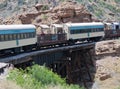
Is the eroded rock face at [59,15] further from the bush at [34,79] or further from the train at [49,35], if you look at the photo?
the bush at [34,79]

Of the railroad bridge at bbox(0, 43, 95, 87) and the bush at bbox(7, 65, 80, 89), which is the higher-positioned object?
the bush at bbox(7, 65, 80, 89)

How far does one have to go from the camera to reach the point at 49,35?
43.2m

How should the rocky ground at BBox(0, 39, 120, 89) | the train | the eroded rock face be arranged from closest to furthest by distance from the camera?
the train
the rocky ground at BBox(0, 39, 120, 89)
the eroded rock face

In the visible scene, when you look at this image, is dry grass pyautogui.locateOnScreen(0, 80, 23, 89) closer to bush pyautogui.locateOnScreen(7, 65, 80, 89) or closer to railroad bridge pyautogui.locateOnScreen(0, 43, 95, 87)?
bush pyautogui.locateOnScreen(7, 65, 80, 89)

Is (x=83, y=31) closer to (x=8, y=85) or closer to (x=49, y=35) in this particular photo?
(x=49, y=35)

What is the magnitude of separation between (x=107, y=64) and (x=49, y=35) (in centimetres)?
1082

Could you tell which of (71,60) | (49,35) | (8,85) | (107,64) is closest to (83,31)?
(71,60)

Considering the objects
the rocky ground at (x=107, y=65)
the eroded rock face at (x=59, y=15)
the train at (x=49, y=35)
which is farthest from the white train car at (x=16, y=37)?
the eroded rock face at (x=59, y=15)

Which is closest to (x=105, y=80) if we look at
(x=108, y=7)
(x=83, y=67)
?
(x=83, y=67)

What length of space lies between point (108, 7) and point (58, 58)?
2401 inches

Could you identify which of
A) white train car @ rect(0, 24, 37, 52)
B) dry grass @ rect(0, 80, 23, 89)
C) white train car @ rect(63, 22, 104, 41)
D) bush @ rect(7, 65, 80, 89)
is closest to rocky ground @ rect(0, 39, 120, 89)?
white train car @ rect(63, 22, 104, 41)

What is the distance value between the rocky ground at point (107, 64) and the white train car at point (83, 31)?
2161 millimetres

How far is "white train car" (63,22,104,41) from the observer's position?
155 ft

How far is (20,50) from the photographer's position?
118ft
